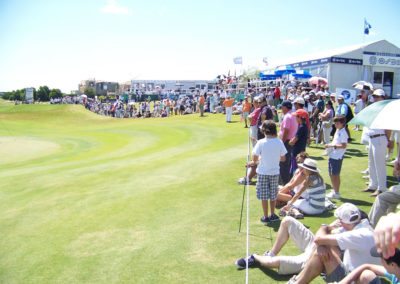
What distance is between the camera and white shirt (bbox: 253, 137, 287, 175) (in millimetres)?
7828

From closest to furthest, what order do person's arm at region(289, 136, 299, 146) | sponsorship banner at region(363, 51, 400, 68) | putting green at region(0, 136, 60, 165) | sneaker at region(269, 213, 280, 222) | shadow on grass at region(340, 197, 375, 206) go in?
sneaker at region(269, 213, 280, 222)
shadow on grass at region(340, 197, 375, 206)
person's arm at region(289, 136, 299, 146)
putting green at region(0, 136, 60, 165)
sponsorship banner at region(363, 51, 400, 68)

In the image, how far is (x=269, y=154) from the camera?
7820mm

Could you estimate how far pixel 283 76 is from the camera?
35.0m

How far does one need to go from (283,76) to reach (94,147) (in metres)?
18.9

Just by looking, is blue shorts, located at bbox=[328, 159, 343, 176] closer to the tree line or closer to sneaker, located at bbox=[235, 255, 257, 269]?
sneaker, located at bbox=[235, 255, 257, 269]

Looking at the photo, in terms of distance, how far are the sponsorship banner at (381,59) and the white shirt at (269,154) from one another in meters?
38.2

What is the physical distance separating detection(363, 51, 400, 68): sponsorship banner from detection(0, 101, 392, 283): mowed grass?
29.1 m

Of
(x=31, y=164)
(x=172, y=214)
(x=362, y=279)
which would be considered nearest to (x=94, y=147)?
(x=31, y=164)

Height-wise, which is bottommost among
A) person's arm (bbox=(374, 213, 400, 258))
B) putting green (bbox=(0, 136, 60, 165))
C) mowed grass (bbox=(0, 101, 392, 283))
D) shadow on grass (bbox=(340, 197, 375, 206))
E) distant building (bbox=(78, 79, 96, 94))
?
putting green (bbox=(0, 136, 60, 165))

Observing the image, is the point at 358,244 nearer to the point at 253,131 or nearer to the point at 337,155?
the point at 337,155

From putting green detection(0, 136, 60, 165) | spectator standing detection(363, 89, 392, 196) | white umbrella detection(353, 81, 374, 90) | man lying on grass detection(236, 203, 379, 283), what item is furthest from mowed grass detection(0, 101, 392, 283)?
white umbrella detection(353, 81, 374, 90)

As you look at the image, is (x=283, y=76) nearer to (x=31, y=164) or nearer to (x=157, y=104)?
(x=157, y=104)

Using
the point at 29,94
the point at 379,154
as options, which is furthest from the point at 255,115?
the point at 29,94

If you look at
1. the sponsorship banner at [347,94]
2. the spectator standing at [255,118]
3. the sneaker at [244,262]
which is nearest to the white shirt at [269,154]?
the sneaker at [244,262]
